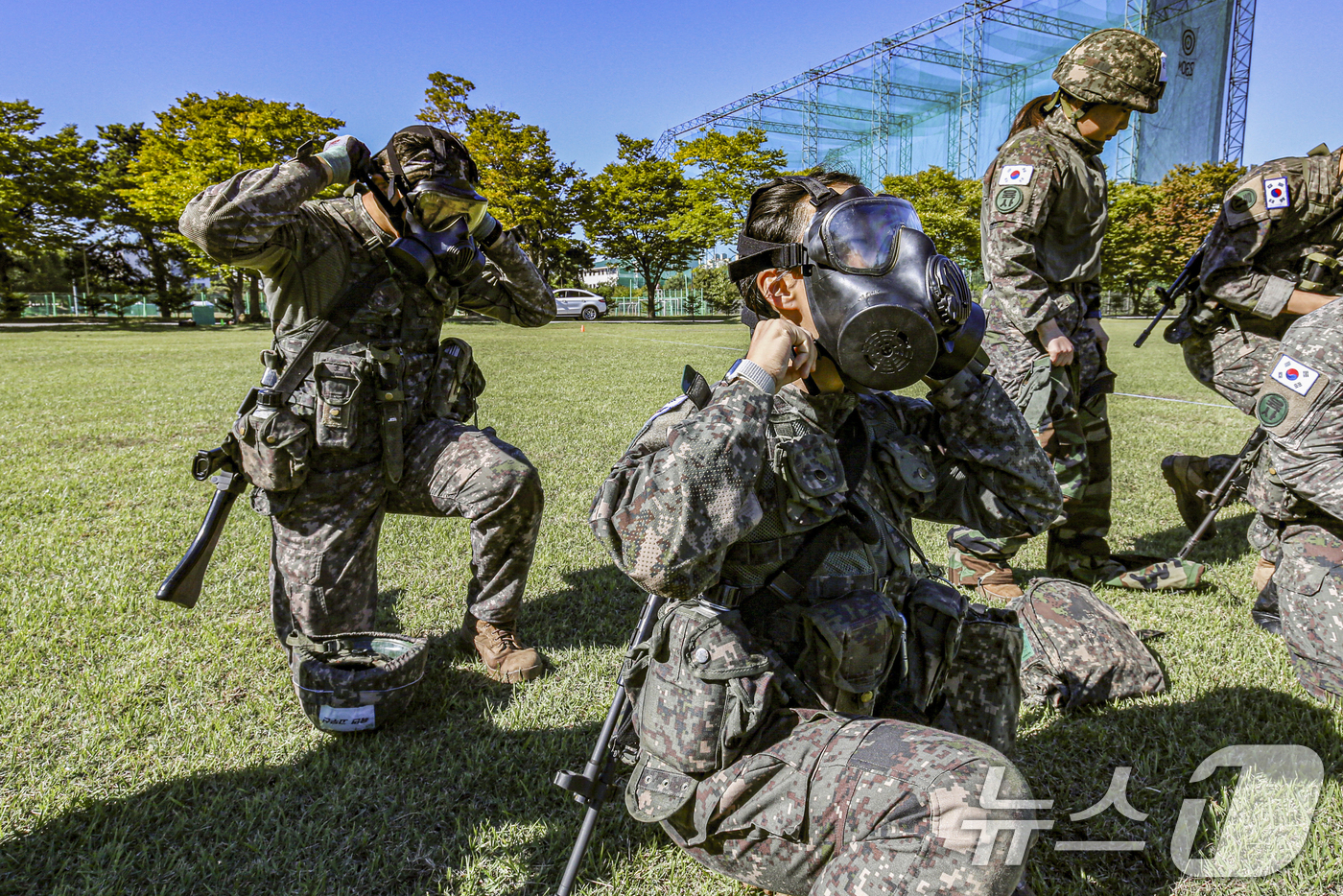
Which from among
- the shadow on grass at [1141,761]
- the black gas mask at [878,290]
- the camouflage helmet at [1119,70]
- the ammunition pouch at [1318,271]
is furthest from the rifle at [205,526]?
the ammunition pouch at [1318,271]

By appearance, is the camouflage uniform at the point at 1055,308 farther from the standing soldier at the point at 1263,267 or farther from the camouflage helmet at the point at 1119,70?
the standing soldier at the point at 1263,267

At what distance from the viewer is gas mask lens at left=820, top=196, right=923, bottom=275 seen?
6.86 feet

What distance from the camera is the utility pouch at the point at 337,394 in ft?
12.4

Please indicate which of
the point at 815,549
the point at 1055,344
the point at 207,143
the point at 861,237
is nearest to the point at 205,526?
the point at 815,549

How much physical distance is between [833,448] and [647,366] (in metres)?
15.8

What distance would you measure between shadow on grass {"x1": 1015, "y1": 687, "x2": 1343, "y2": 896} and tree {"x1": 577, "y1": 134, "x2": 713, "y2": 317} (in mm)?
48018

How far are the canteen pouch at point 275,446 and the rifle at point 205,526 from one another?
11 centimetres

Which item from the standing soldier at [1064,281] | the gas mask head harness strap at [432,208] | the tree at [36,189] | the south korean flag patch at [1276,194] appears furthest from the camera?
the tree at [36,189]

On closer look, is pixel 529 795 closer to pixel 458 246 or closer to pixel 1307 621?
pixel 458 246

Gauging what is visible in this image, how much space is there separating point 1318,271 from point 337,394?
600 cm

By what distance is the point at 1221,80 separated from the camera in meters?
54.1

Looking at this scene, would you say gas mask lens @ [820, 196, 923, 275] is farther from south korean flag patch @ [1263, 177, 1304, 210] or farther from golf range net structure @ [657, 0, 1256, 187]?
golf range net structure @ [657, 0, 1256, 187]

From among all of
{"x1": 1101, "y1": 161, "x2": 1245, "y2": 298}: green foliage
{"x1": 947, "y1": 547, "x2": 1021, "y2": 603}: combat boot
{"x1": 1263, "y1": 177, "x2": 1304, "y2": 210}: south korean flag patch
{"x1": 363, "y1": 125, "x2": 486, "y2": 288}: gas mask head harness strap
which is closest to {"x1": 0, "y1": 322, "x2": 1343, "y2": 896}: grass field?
{"x1": 947, "y1": 547, "x2": 1021, "y2": 603}: combat boot

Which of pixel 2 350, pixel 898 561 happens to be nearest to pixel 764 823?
pixel 898 561
